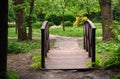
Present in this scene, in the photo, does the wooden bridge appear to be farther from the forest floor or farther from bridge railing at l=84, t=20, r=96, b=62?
the forest floor

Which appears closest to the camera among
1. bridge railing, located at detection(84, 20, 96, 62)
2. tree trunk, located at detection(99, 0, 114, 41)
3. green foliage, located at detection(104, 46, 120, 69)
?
green foliage, located at detection(104, 46, 120, 69)

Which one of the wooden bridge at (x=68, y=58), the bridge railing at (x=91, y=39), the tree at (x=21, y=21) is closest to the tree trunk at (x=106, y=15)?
the tree at (x=21, y=21)

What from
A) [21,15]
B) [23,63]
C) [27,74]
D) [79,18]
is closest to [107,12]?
[21,15]

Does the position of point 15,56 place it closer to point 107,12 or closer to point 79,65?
point 79,65

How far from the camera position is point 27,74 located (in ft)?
30.9

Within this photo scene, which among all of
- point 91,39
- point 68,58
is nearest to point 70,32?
point 68,58

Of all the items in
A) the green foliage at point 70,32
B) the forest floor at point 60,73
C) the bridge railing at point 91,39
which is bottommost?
the green foliage at point 70,32

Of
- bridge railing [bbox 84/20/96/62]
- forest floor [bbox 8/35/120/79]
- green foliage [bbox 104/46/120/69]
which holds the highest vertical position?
bridge railing [bbox 84/20/96/62]

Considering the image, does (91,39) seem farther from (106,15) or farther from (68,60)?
(106,15)

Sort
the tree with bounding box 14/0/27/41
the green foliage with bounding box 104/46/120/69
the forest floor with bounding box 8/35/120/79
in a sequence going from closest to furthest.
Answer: the forest floor with bounding box 8/35/120/79 → the green foliage with bounding box 104/46/120/69 → the tree with bounding box 14/0/27/41

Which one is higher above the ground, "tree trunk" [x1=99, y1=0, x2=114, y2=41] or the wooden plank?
"tree trunk" [x1=99, y1=0, x2=114, y2=41]

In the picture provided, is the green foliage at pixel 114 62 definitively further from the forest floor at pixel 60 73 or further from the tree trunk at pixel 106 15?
the tree trunk at pixel 106 15
